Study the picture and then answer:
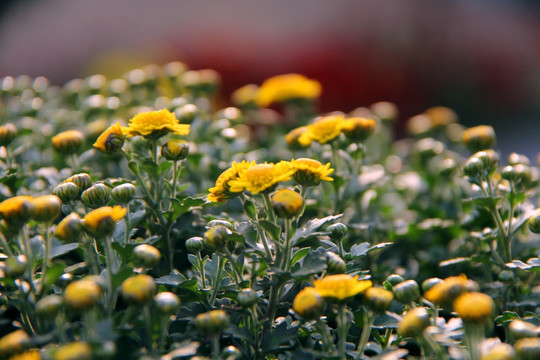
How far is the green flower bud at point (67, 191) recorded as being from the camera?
4.47 ft

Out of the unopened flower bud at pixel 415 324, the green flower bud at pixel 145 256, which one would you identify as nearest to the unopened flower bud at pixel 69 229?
the green flower bud at pixel 145 256

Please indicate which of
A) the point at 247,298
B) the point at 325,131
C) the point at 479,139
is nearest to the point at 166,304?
the point at 247,298

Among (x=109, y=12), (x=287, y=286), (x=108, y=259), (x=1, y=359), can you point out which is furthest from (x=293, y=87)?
(x=109, y=12)

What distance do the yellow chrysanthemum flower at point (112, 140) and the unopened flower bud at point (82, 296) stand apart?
55 cm

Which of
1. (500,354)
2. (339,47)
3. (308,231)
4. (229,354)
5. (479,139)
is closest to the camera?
(500,354)

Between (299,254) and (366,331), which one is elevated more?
(299,254)

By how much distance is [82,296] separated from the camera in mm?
978

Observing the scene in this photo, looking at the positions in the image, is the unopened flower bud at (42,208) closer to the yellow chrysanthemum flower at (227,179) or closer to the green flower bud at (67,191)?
the green flower bud at (67,191)

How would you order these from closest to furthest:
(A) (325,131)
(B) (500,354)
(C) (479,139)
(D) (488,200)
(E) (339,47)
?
(B) (500,354)
(D) (488,200)
(A) (325,131)
(C) (479,139)
(E) (339,47)

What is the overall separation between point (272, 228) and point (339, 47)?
5.11 m

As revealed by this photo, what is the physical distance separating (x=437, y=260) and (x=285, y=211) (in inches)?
36.2

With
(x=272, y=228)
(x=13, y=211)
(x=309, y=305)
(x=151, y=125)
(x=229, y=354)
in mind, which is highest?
(x=151, y=125)

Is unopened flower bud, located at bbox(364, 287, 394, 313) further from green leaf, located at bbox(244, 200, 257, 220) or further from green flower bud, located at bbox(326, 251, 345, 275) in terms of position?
green leaf, located at bbox(244, 200, 257, 220)

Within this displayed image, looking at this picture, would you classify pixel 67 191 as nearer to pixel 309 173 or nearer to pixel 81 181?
pixel 81 181
